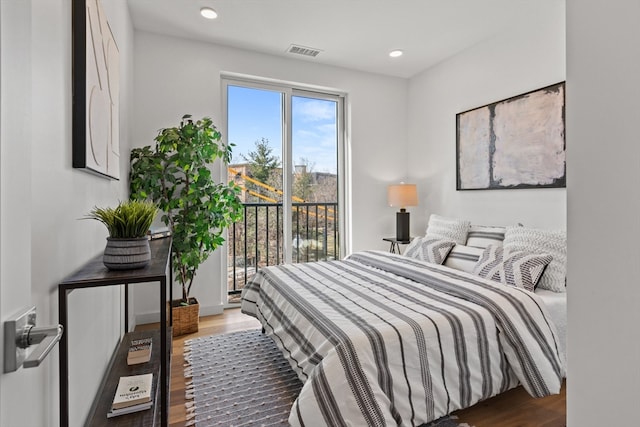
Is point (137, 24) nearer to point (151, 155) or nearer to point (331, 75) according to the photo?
point (151, 155)

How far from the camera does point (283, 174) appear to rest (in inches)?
155

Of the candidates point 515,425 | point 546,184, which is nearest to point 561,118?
point 546,184

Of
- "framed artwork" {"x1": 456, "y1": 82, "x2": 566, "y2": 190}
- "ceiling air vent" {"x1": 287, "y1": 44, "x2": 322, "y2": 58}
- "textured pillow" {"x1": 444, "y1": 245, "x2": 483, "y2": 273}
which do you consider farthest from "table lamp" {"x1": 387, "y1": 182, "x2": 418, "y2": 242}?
"ceiling air vent" {"x1": 287, "y1": 44, "x2": 322, "y2": 58}

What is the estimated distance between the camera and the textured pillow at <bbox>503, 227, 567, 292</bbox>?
225cm

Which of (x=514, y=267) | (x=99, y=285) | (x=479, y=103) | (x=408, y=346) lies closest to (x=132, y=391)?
(x=99, y=285)

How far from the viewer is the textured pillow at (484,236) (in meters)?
2.87

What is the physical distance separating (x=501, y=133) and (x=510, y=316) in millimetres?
2063

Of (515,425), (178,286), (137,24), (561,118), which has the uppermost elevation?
(137,24)

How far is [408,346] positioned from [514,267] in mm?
1228

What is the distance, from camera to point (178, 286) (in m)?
3.34

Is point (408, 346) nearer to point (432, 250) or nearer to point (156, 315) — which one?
point (432, 250)

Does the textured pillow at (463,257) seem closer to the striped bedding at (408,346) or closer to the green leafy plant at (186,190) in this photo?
the striped bedding at (408,346)

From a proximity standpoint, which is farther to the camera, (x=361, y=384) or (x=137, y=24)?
(x=137, y=24)

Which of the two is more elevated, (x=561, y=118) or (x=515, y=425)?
(x=561, y=118)
